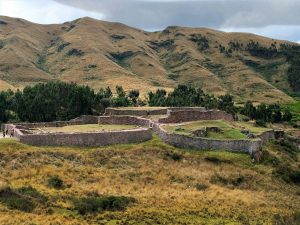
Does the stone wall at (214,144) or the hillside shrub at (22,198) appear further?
the stone wall at (214,144)

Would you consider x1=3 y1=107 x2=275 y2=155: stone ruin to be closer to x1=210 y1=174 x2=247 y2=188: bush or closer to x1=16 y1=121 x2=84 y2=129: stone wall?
x1=16 y1=121 x2=84 y2=129: stone wall

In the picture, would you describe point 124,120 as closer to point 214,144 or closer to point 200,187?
point 214,144

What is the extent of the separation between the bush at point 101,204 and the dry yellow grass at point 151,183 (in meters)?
0.69

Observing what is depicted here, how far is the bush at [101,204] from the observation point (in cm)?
3766

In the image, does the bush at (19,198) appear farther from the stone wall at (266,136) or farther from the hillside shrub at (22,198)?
the stone wall at (266,136)

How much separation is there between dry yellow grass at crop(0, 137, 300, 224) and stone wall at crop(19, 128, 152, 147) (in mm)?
1359

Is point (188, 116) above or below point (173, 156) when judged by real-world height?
above

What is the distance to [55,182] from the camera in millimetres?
42281

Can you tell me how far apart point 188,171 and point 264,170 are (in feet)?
29.6

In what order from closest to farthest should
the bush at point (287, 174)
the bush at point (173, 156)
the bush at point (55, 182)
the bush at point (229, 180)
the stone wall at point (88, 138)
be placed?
1. the bush at point (55, 182)
2. the bush at point (229, 180)
3. the stone wall at point (88, 138)
4. the bush at point (173, 156)
5. the bush at point (287, 174)

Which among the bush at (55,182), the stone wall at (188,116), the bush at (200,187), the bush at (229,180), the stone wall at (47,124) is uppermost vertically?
the stone wall at (188,116)

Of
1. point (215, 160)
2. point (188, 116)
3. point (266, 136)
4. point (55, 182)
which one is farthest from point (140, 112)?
point (55, 182)

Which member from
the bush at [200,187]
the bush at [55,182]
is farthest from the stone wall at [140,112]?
the bush at [55,182]

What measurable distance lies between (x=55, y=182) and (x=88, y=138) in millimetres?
11349
